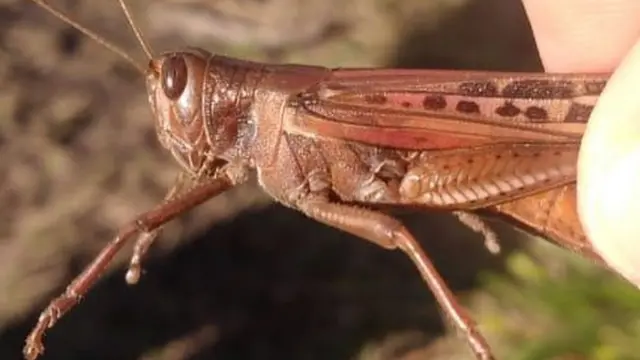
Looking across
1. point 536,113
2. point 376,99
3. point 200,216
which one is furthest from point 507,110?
point 200,216

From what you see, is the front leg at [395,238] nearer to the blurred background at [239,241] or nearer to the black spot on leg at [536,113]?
the black spot on leg at [536,113]

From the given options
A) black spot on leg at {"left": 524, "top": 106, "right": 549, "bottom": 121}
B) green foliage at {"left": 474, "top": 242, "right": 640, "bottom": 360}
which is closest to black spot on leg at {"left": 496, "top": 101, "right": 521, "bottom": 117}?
black spot on leg at {"left": 524, "top": 106, "right": 549, "bottom": 121}

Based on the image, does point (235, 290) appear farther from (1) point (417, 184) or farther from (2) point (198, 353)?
(1) point (417, 184)

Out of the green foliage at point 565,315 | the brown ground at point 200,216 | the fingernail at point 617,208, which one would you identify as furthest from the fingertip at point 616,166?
the brown ground at point 200,216

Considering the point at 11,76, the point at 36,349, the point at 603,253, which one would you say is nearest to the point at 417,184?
the point at 603,253

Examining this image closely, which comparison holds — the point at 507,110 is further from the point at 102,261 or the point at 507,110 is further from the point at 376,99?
the point at 102,261

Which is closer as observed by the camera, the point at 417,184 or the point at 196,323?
the point at 417,184
